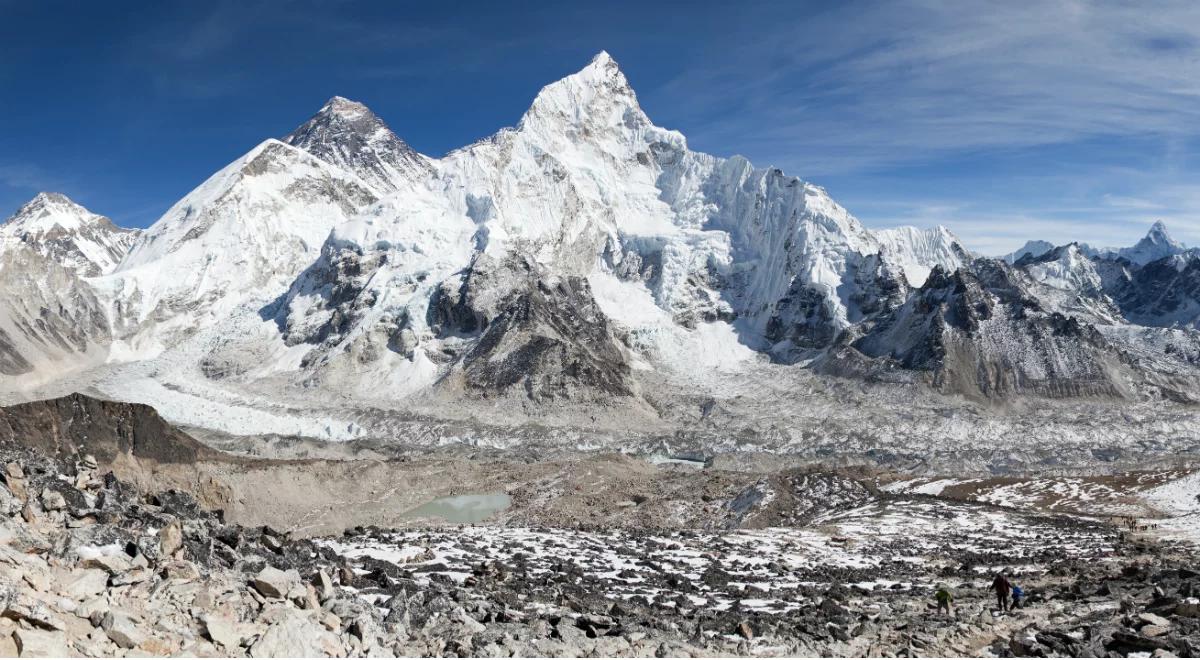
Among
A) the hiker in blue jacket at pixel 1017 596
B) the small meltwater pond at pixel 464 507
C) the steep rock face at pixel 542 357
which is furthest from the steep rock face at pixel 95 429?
the steep rock face at pixel 542 357

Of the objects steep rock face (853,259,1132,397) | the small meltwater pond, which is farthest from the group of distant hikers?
steep rock face (853,259,1132,397)

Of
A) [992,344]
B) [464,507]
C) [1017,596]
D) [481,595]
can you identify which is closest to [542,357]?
[992,344]

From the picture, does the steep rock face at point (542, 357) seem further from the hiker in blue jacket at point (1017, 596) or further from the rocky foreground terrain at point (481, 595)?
the hiker in blue jacket at point (1017, 596)

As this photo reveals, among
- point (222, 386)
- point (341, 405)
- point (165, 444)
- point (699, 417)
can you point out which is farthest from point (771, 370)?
point (165, 444)

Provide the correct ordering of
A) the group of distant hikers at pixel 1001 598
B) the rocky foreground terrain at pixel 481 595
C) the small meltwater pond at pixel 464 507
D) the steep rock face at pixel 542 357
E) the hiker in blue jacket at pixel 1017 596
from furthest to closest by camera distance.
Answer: the steep rock face at pixel 542 357
the small meltwater pond at pixel 464 507
the hiker in blue jacket at pixel 1017 596
the group of distant hikers at pixel 1001 598
the rocky foreground terrain at pixel 481 595

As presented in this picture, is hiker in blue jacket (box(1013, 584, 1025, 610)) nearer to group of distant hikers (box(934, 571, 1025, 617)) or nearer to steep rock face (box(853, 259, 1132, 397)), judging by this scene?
group of distant hikers (box(934, 571, 1025, 617))

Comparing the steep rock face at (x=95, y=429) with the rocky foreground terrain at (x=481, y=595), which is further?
the steep rock face at (x=95, y=429)

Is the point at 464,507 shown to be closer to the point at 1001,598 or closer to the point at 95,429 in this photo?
the point at 95,429
